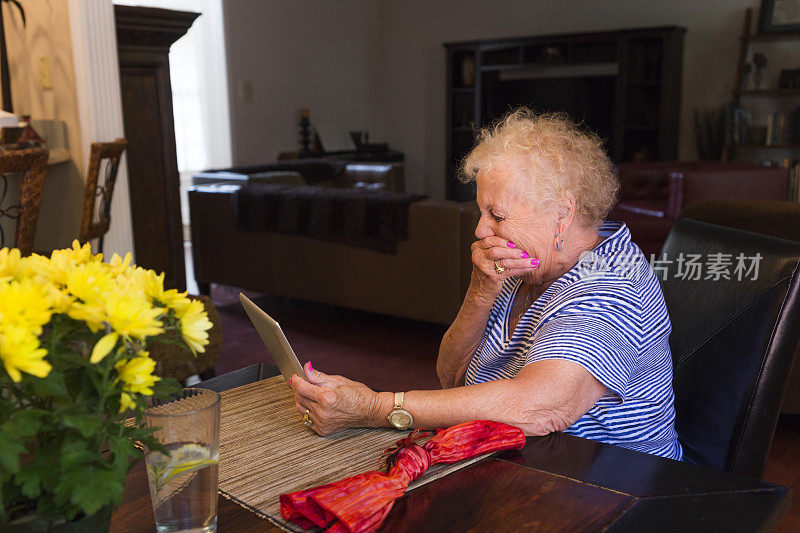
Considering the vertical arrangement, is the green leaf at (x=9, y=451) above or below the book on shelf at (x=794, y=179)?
above

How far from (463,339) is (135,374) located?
3.07 feet

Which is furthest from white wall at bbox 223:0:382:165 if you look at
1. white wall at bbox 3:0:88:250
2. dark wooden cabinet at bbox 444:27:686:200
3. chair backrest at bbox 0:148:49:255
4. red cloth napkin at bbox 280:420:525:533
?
red cloth napkin at bbox 280:420:525:533

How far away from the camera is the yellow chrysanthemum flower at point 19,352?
463 millimetres

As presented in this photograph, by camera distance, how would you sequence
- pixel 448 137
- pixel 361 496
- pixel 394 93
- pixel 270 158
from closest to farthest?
1. pixel 361 496
2. pixel 270 158
3. pixel 448 137
4. pixel 394 93

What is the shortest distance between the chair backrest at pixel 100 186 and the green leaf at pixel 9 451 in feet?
6.78

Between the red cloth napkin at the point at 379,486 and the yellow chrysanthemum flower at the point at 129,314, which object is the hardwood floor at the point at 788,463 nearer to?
the red cloth napkin at the point at 379,486

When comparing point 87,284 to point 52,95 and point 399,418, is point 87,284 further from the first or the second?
point 52,95

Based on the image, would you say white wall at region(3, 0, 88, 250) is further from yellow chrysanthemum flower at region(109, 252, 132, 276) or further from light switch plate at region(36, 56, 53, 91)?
yellow chrysanthemum flower at region(109, 252, 132, 276)

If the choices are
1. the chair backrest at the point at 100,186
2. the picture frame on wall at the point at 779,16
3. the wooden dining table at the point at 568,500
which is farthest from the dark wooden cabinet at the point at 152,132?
the picture frame on wall at the point at 779,16

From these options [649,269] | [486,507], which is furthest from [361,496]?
[649,269]

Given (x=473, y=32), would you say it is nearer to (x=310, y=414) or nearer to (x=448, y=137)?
(x=448, y=137)

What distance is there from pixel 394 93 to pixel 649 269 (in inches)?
277

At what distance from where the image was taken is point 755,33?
19.0ft

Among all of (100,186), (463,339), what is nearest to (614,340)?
(463,339)
